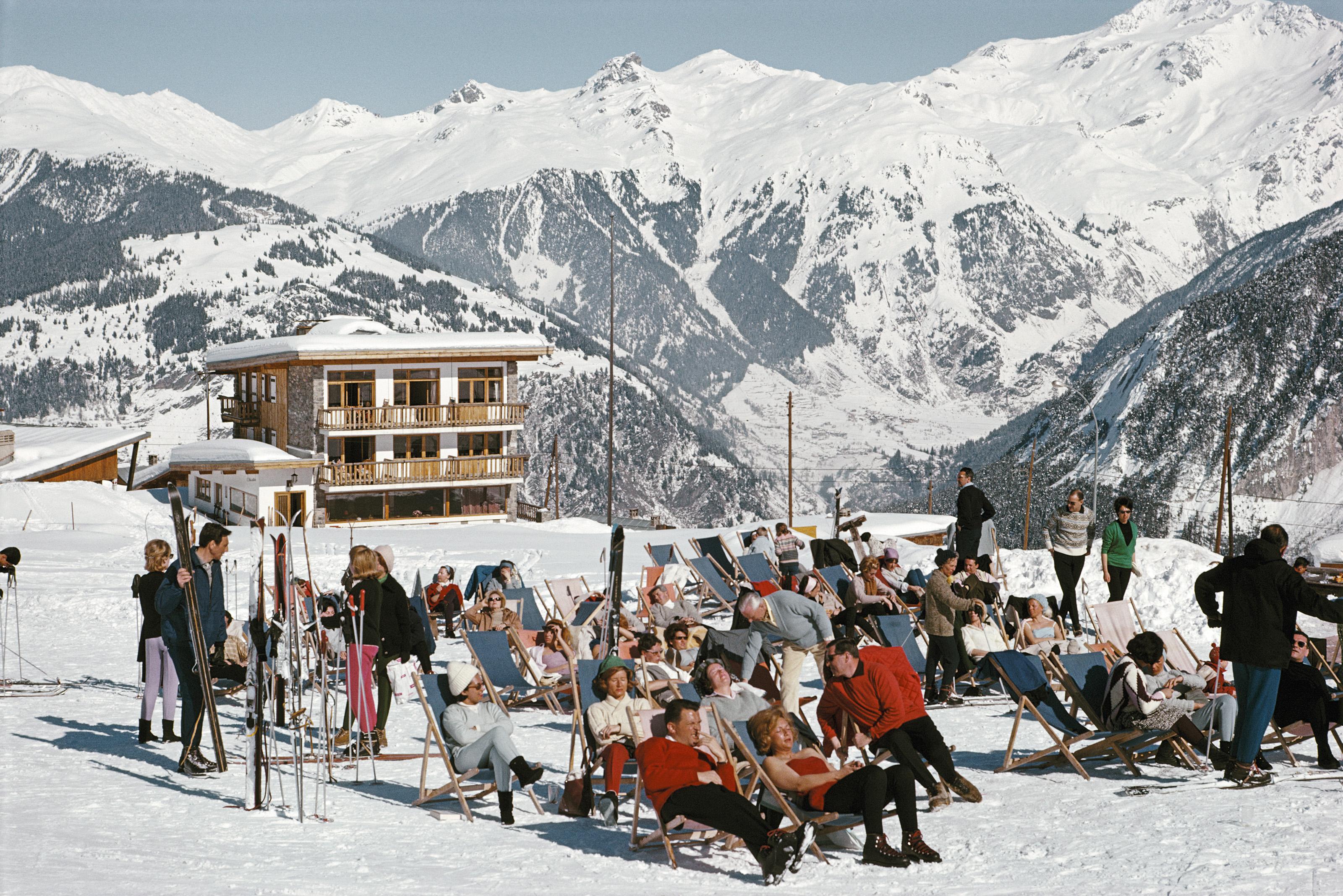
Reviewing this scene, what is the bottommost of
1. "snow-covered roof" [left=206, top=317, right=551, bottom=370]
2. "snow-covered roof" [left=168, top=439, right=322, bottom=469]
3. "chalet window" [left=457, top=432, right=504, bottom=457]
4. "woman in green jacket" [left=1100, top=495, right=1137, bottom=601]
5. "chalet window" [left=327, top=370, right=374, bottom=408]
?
"woman in green jacket" [left=1100, top=495, right=1137, bottom=601]

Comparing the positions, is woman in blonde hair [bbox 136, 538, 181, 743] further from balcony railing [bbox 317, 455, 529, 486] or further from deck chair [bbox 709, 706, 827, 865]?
balcony railing [bbox 317, 455, 529, 486]

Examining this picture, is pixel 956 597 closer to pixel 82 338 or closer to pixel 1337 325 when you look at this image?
pixel 1337 325

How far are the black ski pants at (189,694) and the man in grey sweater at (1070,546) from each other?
30.9 ft

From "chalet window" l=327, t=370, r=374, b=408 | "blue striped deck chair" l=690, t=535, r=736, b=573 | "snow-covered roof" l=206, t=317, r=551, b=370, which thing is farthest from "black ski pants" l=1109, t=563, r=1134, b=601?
"chalet window" l=327, t=370, r=374, b=408

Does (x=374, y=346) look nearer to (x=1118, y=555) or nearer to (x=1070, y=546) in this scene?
(x=1070, y=546)

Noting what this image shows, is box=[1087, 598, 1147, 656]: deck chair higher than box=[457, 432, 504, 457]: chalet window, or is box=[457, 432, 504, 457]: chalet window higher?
box=[457, 432, 504, 457]: chalet window

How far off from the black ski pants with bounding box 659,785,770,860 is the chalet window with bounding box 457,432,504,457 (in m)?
40.5

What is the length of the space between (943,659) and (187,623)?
6325mm

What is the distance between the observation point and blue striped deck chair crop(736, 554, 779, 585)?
18.7 m

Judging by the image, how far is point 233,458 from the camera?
143ft

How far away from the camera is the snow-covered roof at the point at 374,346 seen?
44125 millimetres

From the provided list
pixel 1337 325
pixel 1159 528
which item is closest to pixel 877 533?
pixel 1159 528

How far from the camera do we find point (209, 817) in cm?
812

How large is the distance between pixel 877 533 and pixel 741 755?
73.6 feet
